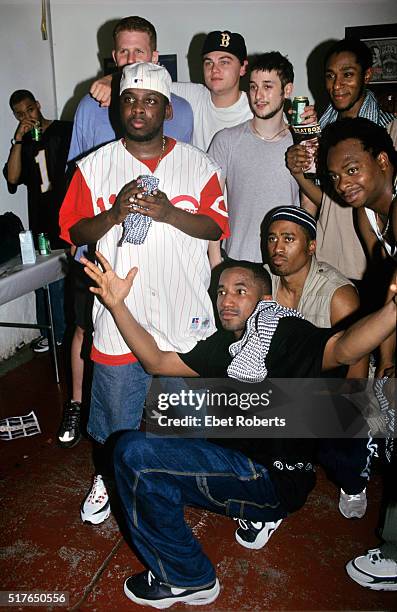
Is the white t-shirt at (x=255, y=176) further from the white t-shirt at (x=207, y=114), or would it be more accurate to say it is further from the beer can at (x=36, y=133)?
the beer can at (x=36, y=133)

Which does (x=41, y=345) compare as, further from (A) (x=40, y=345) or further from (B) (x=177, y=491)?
(B) (x=177, y=491)

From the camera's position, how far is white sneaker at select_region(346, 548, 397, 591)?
2.03 m

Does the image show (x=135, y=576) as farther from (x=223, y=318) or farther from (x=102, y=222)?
(x=102, y=222)

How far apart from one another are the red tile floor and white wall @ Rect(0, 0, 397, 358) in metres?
1.79

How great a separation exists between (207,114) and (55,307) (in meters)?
1.92

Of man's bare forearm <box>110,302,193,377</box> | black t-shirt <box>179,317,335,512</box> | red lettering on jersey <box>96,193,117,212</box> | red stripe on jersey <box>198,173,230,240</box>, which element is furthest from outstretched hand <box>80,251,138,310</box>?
black t-shirt <box>179,317,335,512</box>

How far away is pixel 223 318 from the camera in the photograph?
226 centimetres

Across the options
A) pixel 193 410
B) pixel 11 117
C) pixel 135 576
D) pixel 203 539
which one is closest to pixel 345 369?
pixel 193 410

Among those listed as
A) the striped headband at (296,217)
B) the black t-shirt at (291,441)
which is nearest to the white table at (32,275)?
the striped headband at (296,217)

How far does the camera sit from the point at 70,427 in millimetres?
3061

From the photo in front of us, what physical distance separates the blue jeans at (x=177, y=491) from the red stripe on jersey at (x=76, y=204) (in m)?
0.86

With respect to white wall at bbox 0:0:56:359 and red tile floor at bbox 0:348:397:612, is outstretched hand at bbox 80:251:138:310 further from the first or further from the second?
white wall at bbox 0:0:56:359

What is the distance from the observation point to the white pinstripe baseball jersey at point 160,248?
2102mm

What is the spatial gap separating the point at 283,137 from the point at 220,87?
0.41 m
